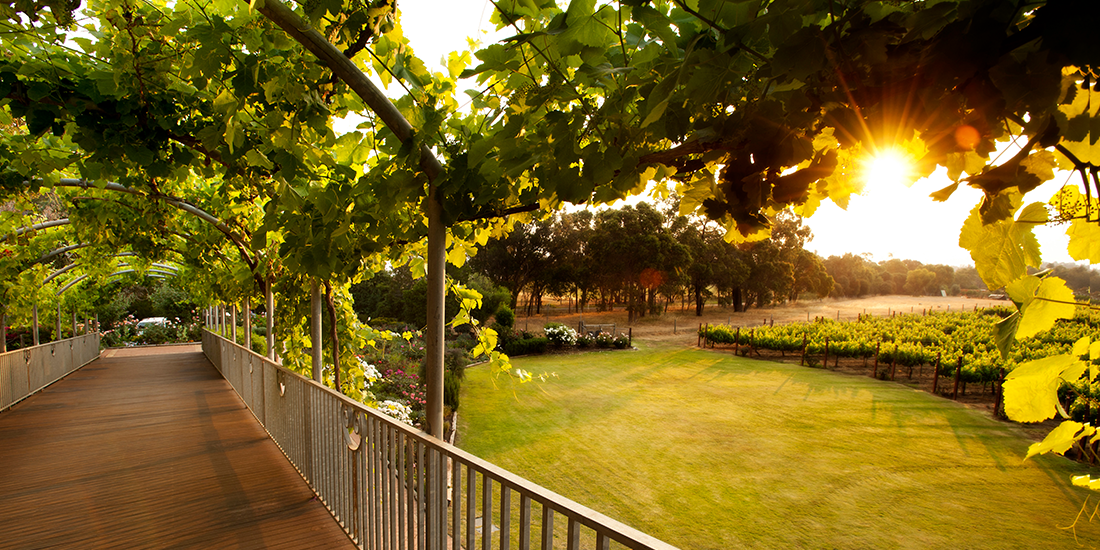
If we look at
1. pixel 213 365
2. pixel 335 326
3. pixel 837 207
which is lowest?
pixel 213 365

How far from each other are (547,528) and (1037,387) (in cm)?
115

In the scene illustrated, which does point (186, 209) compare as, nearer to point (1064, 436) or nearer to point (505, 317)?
point (1064, 436)

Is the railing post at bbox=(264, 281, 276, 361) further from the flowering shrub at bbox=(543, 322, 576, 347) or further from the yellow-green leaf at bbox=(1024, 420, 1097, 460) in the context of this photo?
the flowering shrub at bbox=(543, 322, 576, 347)

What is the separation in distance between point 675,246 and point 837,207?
23965 millimetres

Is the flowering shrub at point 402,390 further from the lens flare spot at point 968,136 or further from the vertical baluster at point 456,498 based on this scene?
the lens flare spot at point 968,136

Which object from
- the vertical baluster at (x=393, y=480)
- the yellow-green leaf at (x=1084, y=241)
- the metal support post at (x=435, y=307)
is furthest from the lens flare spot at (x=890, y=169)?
the vertical baluster at (x=393, y=480)

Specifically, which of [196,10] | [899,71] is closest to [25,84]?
[196,10]

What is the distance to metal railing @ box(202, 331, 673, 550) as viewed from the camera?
143cm

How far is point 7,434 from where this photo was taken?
5652mm

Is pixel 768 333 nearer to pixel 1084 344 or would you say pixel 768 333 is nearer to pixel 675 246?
pixel 675 246

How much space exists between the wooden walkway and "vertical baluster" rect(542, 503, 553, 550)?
7.06 ft

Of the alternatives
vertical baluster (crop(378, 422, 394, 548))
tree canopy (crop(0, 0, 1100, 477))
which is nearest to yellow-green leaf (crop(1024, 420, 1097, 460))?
tree canopy (crop(0, 0, 1100, 477))

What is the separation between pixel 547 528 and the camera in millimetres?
1407

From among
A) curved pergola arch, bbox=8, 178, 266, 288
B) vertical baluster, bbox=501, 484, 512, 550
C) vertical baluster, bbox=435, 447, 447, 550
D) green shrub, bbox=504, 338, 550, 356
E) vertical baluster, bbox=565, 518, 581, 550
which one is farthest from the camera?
green shrub, bbox=504, 338, 550, 356
